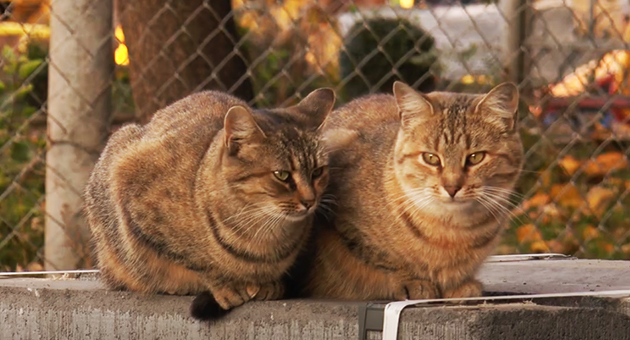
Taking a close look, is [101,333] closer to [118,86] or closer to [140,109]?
[140,109]

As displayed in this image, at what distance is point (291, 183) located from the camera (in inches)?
124

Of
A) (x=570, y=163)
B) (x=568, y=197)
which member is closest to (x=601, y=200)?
(x=568, y=197)

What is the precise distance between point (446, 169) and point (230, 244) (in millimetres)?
711

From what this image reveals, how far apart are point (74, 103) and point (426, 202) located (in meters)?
1.81

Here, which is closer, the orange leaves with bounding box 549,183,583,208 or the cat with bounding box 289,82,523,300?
the cat with bounding box 289,82,523,300

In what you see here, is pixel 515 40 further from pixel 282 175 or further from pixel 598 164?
pixel 282 175

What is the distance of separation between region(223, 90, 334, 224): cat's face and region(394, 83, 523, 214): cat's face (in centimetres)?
29

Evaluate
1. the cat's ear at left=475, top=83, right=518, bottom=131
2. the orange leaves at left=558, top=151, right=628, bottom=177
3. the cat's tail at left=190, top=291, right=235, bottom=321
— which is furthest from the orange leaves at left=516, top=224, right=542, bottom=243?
the cat's tail at left=190, top=291, right=235, bottom=321

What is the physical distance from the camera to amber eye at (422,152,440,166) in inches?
125

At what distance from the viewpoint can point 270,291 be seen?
3.31 metres

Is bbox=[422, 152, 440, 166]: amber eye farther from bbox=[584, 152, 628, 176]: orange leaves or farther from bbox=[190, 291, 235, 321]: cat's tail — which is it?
bbox=[584, 152, 628, 176]: orange leaves

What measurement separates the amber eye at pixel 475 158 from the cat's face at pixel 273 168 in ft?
1.49

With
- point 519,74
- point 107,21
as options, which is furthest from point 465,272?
point 519,74

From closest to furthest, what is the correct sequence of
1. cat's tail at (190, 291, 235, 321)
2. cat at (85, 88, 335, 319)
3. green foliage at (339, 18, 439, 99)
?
Result: cat at (85, 88, 335, 319) < cat's tail at (190, 291, 235, 321) < green foliage at (339, 18, 439, 99)
